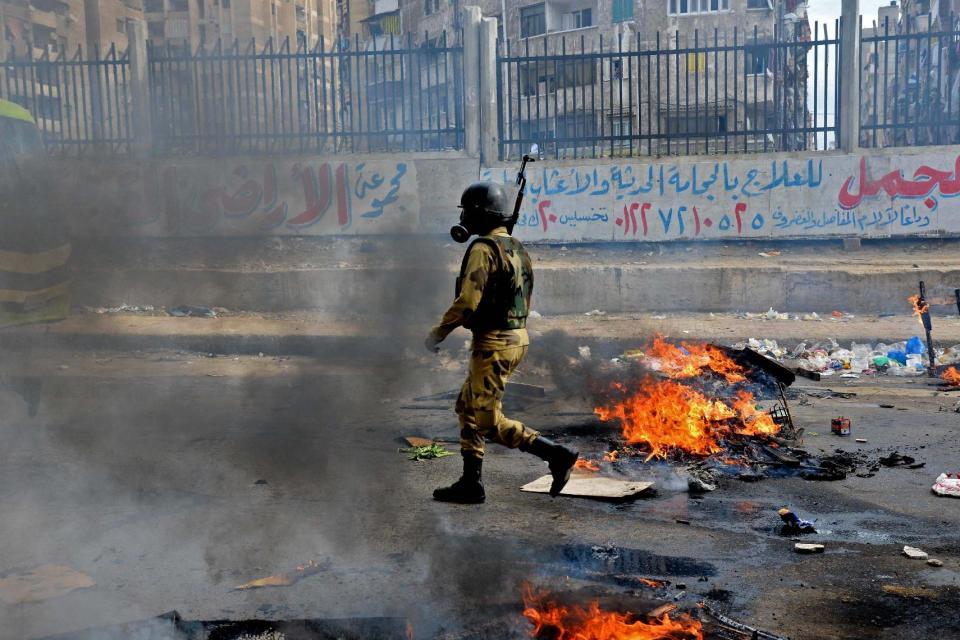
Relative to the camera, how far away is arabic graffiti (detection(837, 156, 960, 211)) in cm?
1142

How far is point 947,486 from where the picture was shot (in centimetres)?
493

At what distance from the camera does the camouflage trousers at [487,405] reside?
14.8 ft

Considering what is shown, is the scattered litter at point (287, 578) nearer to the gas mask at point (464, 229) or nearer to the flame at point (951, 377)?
the gas mask at point (464, 229)

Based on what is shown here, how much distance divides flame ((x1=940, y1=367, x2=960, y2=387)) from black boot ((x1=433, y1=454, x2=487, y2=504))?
544 centimetres

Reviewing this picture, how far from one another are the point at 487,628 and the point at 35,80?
37.3 ft

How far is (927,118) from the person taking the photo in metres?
11.7

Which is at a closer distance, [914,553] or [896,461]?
[914,553]

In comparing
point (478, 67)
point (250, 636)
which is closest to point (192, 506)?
point (250, 636)

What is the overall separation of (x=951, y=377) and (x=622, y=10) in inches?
1258

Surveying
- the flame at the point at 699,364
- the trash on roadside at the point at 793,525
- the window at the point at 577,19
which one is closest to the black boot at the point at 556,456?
the trash on roadside at the point at 793,525

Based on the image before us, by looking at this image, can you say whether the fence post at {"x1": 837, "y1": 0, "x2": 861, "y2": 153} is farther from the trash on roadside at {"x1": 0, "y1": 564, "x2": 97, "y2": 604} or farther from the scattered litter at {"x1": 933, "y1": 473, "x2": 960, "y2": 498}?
the trash on roadside at {"x1": 0, "y1": 564, "x2": 97, "y2": 604}

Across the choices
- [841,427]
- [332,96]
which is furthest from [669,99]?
[841,427]

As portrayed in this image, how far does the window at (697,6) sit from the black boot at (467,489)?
1336 inches

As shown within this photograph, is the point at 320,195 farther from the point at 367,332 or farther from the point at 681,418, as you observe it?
the point at 681,418
